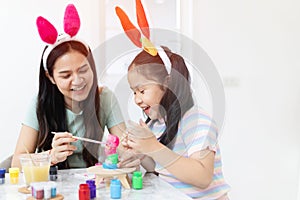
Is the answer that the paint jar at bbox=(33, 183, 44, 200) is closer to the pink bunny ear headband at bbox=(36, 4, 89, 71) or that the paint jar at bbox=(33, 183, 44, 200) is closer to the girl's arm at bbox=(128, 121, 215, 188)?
the girl's arm at bbox=(128, 121, 215, 188)

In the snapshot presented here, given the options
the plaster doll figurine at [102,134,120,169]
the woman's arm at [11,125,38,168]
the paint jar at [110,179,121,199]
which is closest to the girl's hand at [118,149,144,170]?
the plaster doll figurine at [102,134,120,169]

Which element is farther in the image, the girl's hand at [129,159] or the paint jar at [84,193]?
the girl's hand at [129,159]

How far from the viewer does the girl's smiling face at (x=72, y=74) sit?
1259 millimetres

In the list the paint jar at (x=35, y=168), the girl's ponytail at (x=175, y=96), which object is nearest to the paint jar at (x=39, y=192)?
the paint jar at (x=35, y=168)

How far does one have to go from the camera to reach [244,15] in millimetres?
2469

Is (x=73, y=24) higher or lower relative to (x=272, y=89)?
higher

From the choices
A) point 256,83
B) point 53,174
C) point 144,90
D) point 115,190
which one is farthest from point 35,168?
point 256,83

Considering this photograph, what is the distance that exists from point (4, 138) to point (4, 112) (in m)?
0.14

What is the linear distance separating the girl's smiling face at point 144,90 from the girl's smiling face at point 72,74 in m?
0.31

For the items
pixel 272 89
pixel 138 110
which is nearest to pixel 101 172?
pixel 138 110

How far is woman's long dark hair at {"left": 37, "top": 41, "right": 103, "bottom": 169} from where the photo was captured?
1323 millimetres

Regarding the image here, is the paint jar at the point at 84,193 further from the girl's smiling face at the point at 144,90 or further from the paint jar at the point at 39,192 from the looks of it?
the girl's smiling face at the point at 144,90

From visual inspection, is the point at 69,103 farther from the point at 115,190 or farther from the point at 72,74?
the point at 115,190

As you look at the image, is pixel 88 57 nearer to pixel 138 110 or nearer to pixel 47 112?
pixel 47 112
